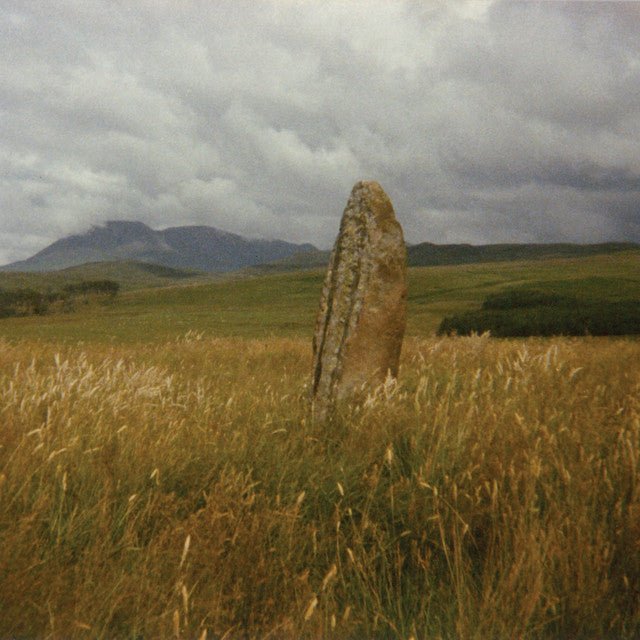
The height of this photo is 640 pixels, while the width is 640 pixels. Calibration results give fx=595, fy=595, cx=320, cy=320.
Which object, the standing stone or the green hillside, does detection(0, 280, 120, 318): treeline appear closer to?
the green hillside

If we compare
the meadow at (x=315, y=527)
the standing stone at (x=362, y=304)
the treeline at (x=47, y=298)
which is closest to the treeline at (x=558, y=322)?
the standing stone at (x=362, y=304)

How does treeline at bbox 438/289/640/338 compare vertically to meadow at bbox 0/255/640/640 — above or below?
below

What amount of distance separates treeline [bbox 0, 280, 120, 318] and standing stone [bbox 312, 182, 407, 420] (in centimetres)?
6946

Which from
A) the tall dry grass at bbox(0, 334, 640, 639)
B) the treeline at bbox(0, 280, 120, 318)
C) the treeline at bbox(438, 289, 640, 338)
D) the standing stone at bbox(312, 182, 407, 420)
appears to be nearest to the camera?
the tall dry grass at bbox(0, 334, 640, 639)

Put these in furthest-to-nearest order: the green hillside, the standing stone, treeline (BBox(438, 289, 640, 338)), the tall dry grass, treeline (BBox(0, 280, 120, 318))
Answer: treeline (BBox(0, 280, 120, 318)) → the green hillside → treeline (BBox(438, 289, 640, 338)) → the standing stone → the tall dry grass

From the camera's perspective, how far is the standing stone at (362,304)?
6.41m

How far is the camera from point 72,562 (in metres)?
2.81

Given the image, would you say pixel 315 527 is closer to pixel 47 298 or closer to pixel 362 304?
pixel 362 304

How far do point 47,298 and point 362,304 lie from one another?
88.1 metres

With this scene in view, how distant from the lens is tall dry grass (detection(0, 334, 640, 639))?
2467 millimetres

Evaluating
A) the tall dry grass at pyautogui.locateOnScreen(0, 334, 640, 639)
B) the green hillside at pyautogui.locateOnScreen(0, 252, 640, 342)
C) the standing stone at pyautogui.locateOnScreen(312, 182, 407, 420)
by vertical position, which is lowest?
the green hillside at pyautogui.locateOnScreen(0, 252, 640, 342)

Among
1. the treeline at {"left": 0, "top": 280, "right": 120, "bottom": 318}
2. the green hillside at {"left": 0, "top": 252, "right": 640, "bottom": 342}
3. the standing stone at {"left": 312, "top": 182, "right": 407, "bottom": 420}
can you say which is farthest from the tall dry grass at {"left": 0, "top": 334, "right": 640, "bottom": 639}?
the treeline at {"left": 0, "top": 280, "right": 120, "bottom": 318}

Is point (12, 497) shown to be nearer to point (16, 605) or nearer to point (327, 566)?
point (16, 605)

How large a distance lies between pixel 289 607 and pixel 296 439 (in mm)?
1535
